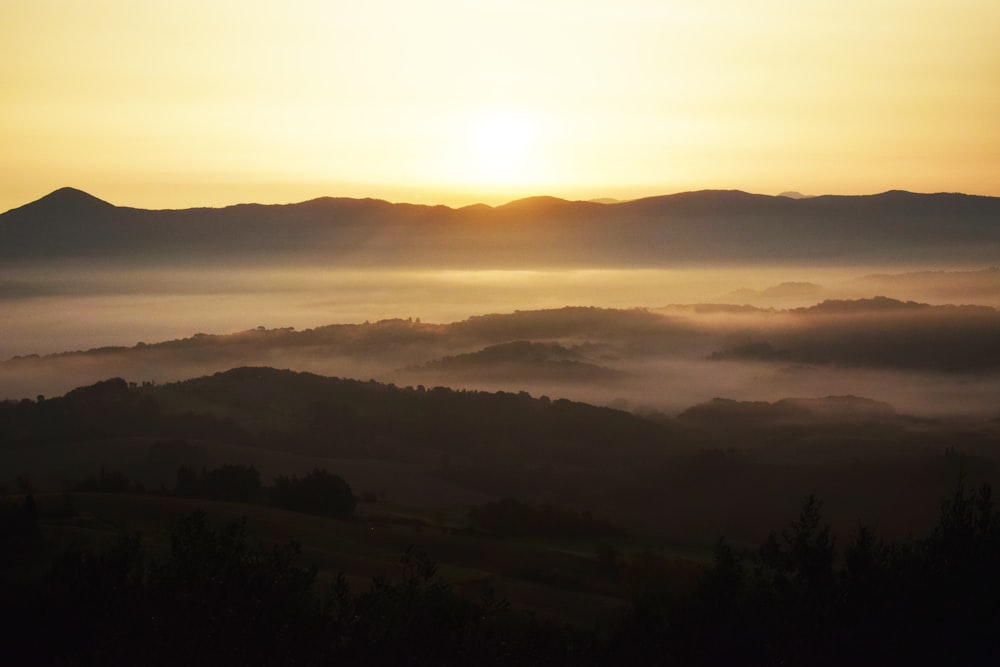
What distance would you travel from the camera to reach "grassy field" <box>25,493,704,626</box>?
174 ft

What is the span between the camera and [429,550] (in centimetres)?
6475

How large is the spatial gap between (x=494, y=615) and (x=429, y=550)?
4047 centimetres

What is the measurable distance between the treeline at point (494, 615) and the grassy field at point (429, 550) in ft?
72.0

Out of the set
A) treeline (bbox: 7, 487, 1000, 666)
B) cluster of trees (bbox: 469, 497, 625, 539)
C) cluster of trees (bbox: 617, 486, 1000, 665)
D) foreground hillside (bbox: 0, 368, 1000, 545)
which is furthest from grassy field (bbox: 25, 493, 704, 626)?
foreground hillside (bbox: 0, 368, 1000, 545)

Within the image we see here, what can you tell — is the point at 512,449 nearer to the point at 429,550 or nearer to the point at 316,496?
the point at 316,496

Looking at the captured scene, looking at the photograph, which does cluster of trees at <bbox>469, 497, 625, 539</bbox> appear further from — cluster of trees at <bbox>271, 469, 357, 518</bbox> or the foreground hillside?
cluster of trees at <bbox>271, 469, 357, 518</bbox>

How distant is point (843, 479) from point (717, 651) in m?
111

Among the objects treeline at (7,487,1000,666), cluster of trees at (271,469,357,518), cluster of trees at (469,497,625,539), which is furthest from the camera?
cluster of trees at (469,497,625,539)

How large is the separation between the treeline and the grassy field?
72.0ft

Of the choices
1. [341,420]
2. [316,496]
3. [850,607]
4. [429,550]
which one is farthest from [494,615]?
[341,420]

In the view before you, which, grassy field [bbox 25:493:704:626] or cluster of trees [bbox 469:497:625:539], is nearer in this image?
grassy field [bbox 25:493:704:626]

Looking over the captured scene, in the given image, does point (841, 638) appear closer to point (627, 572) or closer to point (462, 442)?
point (627, 572)

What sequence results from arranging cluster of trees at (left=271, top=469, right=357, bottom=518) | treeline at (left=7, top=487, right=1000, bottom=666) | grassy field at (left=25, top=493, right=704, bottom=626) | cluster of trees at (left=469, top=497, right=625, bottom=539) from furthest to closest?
1. cluster of trees at (left=469, top=497, right=625, bottom=539)
2. cluster of trees at (left=271, top=469, right=357, bottom=518)
3. grassy field at (left=25, top=493, right=704, bottom=626)
4. treeline at (left=7, top=487, right=1000, bottom=666)

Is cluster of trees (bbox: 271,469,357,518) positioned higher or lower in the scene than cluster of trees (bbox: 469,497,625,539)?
higher
